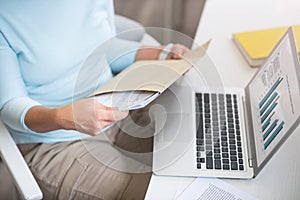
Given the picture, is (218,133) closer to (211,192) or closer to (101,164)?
(211,192)

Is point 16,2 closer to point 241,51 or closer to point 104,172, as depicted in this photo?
point 104,172

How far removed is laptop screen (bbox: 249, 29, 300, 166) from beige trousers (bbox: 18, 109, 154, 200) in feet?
0.78

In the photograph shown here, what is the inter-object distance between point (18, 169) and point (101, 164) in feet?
0.67

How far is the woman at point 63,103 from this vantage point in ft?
3.58

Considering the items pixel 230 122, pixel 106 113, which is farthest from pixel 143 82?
pixel 230 122

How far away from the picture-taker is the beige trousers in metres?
1.10

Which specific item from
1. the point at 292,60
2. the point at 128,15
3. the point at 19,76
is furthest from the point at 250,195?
the point at 128,15

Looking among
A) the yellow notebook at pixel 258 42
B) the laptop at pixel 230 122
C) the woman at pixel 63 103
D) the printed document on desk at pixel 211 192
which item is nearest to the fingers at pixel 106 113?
the woman at pixel 63 103

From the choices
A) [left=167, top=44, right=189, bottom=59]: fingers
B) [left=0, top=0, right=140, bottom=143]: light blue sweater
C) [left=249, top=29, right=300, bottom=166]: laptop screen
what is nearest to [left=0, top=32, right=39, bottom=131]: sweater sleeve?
[left=0, top=0, right=140, bottom=143]: light blue sweater

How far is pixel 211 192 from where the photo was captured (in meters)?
0.98

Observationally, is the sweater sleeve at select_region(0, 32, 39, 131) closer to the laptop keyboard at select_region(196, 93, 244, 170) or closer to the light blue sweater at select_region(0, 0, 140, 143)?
the light blue sweater at select_region(0, 0, 140, 143)

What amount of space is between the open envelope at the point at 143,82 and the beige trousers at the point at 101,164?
73mm

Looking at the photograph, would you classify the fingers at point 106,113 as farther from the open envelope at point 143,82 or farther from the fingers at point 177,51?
the fingers at point 177,51

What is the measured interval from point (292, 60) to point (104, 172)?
49 centimetres
